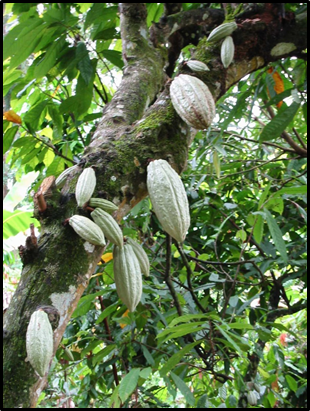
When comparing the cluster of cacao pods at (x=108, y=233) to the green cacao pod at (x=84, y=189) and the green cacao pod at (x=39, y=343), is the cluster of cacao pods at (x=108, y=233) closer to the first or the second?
the green cacao pod at (x=84, y=189)

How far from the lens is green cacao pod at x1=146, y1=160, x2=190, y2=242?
79 cm

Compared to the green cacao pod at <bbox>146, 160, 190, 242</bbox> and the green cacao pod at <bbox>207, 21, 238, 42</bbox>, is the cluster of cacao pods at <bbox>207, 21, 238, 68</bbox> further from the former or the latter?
the green cacao pod at <bbox>146, 160, 190, 242</bbox>

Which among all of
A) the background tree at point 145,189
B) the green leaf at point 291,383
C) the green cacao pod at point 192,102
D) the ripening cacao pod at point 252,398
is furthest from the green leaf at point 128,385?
the green leaf at point 291,383

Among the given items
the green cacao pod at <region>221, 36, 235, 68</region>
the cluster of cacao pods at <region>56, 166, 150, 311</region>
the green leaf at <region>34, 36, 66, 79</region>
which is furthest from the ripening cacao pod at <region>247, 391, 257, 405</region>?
the green leaf at <region>34, 36, 66, 79</region>

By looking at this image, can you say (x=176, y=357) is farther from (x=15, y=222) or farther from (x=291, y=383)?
(x=15, y=222)

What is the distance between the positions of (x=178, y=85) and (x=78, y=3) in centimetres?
84

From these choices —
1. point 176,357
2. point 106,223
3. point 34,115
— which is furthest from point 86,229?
point 34,115

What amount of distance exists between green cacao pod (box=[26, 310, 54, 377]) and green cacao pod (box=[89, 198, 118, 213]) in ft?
0.84

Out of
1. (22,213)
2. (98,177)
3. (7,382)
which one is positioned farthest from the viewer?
(22,213)

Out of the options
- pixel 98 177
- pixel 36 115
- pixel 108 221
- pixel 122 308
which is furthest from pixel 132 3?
pixel 122 308

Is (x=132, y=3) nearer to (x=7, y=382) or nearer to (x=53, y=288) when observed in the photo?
(x=53, y=288)

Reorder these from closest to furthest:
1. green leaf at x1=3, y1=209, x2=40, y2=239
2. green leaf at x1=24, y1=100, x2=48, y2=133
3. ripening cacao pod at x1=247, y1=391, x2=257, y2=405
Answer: ripening cacao pod at x1=247, y1=391, x2=257, y2=405
green leaf at x1=24, y1=100, x2=48, y2=133
green leaf at x1=3, y1=209, x2=40, y2=239

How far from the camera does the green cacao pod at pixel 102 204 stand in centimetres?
78

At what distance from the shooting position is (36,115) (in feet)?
5.43
